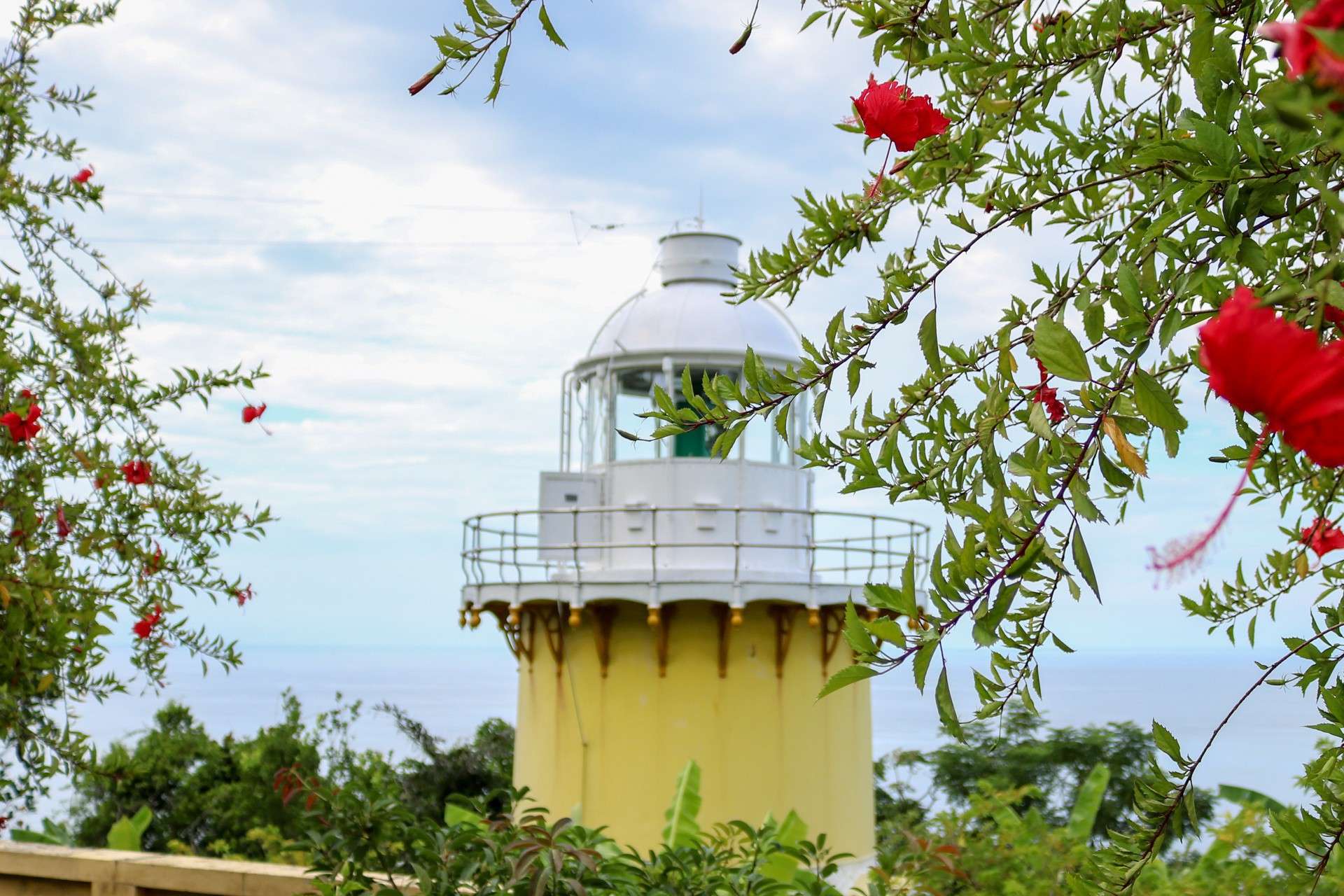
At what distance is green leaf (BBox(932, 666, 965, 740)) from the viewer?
4.44 feet

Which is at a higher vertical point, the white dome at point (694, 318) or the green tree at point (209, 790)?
the white dome at point (694, 318)

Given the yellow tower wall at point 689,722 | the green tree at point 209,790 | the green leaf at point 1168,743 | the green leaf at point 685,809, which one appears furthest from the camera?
the green tree at point 209,790

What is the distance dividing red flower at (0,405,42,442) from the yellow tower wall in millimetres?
6191

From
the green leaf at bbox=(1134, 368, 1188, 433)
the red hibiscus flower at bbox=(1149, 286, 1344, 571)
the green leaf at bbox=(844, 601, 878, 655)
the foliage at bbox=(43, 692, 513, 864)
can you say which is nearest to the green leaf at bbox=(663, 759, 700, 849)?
the foliage at bbox=(43, 692, 513, 864)

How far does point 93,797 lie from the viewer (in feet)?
47.8

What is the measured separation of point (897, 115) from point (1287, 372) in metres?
1.26

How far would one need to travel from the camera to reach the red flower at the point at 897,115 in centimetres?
202

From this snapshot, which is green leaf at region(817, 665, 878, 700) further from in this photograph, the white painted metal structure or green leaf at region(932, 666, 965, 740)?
the white painted metal structure

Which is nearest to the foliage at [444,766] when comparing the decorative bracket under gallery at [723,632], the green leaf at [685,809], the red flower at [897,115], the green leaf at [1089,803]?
the decorative bracket under gallery at [723,632]

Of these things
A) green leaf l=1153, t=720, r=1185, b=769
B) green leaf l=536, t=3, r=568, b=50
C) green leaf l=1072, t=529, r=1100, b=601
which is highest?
green leaf l=536, t=3, r=568, b=50

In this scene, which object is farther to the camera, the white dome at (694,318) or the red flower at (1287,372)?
the white dome at (694,318)

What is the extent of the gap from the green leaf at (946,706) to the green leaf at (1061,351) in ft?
1.25

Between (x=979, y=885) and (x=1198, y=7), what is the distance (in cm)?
491

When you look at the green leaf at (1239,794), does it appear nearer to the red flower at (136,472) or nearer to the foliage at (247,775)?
the foliage at (247,775)
